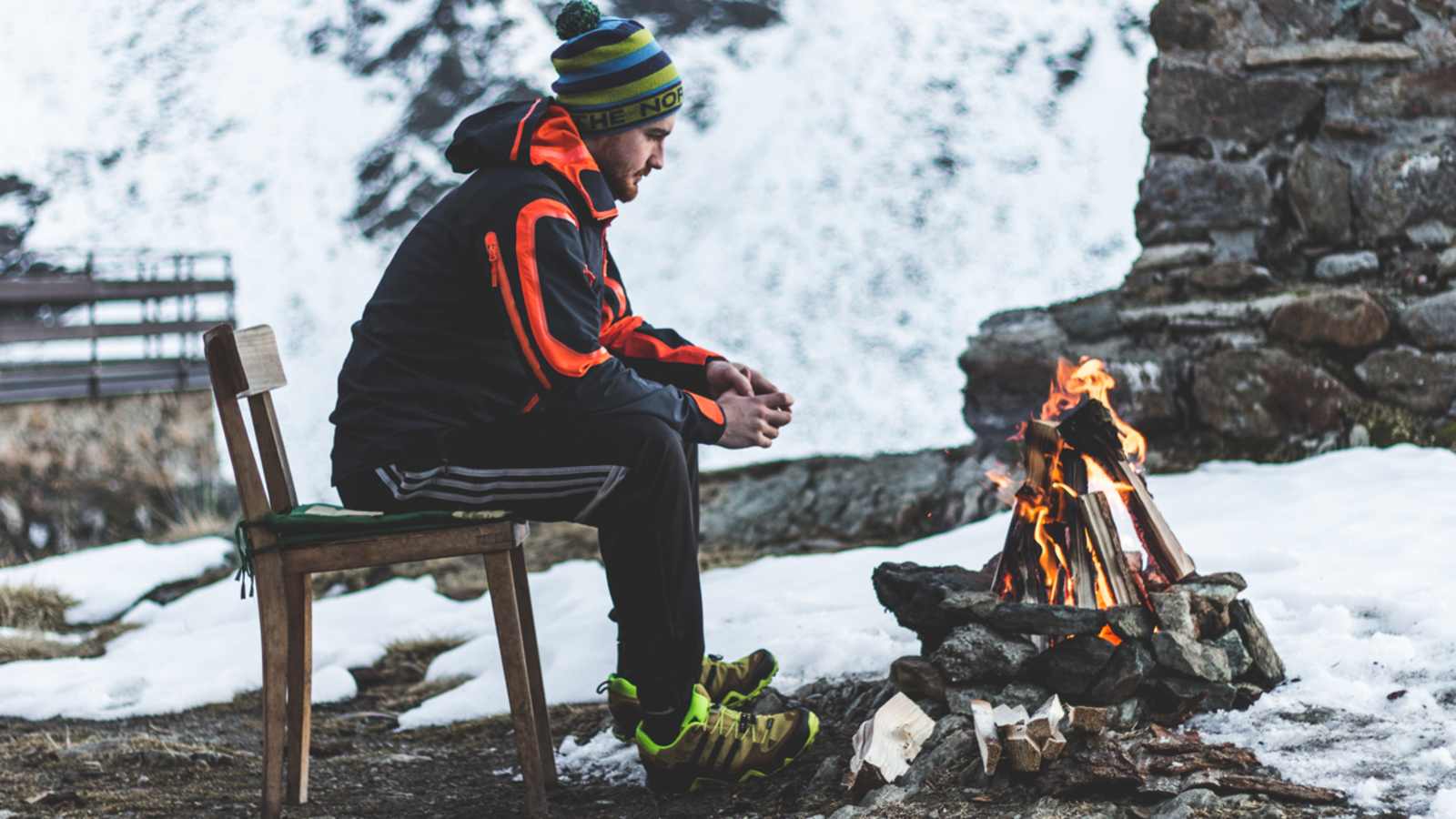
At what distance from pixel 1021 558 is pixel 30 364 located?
11486 millimetres

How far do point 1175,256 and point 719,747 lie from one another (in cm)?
342

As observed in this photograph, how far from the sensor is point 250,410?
2.86 meters

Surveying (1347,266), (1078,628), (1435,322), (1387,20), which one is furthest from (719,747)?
(1387,20)

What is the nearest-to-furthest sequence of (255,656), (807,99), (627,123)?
(627,123) < (255,656) < (807,99)

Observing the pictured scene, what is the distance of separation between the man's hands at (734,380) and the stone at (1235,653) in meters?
1.13

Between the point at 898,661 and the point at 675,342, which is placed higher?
the point at 675,342

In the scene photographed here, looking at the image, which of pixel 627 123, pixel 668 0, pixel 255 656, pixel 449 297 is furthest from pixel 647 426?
pixel 668 0

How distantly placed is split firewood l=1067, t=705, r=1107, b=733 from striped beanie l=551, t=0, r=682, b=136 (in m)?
1.55

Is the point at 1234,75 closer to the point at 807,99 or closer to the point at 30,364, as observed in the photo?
the point at 30,364

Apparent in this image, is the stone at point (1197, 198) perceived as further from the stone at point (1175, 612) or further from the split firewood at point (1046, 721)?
the split firewood at point (1046, 721)

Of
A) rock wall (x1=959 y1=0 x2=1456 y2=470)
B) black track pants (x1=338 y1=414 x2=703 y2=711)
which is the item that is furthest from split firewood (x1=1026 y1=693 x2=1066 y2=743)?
rock wall (x1=959 y1=0 x2=1456 y2=470)

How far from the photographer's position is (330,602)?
5.52m

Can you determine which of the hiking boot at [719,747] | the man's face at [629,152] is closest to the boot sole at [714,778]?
the hiking boot at [719,747]

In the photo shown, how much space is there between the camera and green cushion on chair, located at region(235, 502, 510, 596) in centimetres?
272
